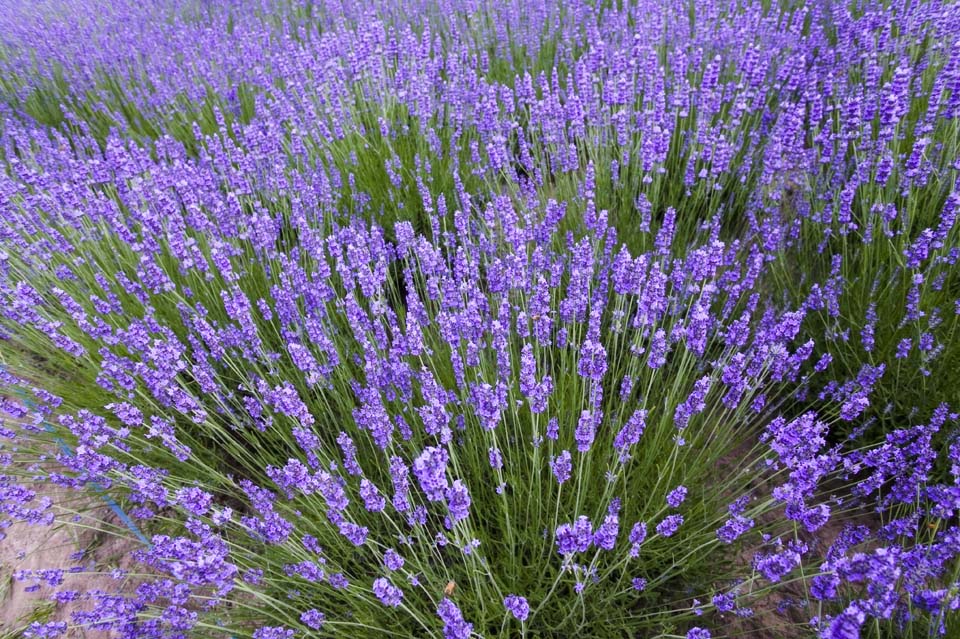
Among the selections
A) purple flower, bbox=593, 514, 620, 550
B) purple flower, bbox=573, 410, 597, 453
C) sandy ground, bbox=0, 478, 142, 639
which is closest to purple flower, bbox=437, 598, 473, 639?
purple flower, bbox=593, 514, 620, 550

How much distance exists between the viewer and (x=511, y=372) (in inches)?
70.9

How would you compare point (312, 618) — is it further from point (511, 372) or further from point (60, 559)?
point (60, 559)

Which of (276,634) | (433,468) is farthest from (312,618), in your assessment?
(433,468)

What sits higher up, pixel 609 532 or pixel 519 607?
pixel 609 532

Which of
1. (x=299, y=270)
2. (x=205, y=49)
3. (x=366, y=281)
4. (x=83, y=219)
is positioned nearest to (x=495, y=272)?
(x=366, y=281)

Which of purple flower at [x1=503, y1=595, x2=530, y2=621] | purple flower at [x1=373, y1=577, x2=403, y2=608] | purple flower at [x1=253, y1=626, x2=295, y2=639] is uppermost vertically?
purple flower at [x1=373, y1=577, x2=403, y2=608]

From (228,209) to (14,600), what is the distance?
1.74 metres

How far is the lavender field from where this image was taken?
1.43 meters

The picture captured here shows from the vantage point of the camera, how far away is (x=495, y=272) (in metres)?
1.89

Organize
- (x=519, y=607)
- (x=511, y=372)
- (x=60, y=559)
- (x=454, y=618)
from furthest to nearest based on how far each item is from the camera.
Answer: (x=60, y=559), (x=511, y=372), (x=519, y=607), (x=454, y=618)

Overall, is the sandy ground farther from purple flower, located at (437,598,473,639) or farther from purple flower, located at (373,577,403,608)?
purple flower, located at (437,598,473,639)

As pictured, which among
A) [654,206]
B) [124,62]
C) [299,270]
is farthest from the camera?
[124,62]

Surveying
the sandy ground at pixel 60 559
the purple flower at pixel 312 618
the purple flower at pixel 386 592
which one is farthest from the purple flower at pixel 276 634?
the sandy ground at pixel 60 559

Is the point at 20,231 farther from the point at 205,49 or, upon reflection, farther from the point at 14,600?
the point at 205,49
